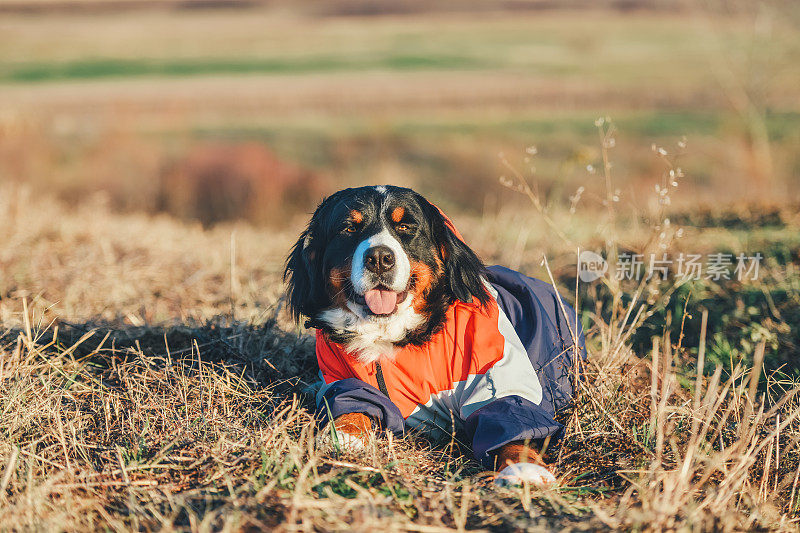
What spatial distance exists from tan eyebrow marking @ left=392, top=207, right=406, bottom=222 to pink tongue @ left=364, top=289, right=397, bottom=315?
0.37m

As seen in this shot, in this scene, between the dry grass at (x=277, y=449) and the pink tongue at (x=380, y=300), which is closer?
the dry grass at (x=277, y=449)

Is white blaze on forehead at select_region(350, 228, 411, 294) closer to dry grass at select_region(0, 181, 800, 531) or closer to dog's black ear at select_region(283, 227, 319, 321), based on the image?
dog's black ear at select_region(283, 227, 319, 321)

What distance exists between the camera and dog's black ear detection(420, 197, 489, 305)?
340cm

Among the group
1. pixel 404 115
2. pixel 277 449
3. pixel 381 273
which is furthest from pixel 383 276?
pixel 404 115

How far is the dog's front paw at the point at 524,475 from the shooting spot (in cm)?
265

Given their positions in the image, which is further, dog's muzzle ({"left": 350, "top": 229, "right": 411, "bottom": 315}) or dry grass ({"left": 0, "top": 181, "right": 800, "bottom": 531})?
dog's muzzle ({"left": 350, "top": 229, "right": 411, "bottom": 315})

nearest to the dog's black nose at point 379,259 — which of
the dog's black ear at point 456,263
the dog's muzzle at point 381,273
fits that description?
the dog's muzzle at point 381,273

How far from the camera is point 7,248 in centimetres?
632

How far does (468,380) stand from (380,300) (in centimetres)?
56

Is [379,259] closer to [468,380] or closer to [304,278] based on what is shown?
[304,278]

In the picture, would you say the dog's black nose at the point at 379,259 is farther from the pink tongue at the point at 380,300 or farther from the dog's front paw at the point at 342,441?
the dog's front paw at the point at 342,441

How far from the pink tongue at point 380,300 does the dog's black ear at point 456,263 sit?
0.33 meters

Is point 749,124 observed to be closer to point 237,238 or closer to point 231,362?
point 237,238

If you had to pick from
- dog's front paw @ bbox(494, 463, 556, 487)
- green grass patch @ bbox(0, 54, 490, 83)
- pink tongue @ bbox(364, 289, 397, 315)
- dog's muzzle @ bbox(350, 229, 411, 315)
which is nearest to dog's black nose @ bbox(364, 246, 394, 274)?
dog's muzzle @ bbox(350, 229, 411, 315)
